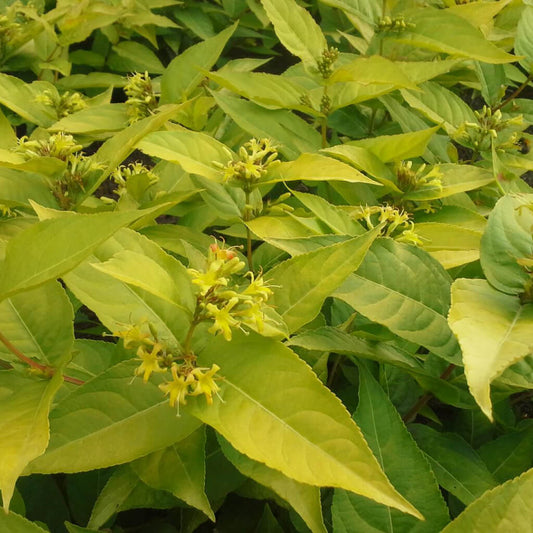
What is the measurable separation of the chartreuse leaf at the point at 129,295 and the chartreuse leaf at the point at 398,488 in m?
0.35

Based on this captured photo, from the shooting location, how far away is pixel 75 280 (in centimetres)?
91

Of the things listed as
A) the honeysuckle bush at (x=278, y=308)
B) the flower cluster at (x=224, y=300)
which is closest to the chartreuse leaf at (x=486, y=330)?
the honeysuckle bush at (x=278, y=308)

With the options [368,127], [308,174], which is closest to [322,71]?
[368,127]

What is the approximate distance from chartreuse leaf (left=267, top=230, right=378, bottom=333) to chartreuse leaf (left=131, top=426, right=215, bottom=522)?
262 mm

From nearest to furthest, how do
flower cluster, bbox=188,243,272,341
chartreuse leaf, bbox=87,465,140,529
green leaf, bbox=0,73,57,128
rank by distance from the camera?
1. flower cluster, bbox=188,243,272,341
2. chartreuse leaf, bbox=87,465,140,529
3. green leaf, bbox=0,73,57,128

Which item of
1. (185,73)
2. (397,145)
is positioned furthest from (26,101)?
(397,145)

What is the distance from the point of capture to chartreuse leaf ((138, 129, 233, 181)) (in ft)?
3.92

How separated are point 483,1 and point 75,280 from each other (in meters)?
1.65

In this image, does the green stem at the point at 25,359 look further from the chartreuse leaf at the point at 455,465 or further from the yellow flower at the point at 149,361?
the chartreuse leaf at the point at 455,465

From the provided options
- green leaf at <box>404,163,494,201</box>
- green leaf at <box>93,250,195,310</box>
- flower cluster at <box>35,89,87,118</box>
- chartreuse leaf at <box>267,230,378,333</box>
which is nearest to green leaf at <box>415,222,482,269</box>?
green leaf at <box>404,163,494,201</box>

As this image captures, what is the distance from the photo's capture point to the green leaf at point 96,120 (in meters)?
1.52

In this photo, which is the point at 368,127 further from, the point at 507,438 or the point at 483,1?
the point at 507,438

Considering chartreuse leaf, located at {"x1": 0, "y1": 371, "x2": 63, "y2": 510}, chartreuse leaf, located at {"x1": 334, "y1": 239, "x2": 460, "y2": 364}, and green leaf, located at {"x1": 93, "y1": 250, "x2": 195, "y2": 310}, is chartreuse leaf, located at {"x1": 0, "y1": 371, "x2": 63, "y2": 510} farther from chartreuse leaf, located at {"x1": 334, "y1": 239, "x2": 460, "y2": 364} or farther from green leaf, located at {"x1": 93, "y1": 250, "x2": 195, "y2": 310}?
chartreuse leaf, located at {"x1": 334, "y1": 239, "x2": 460, "y2": 364}

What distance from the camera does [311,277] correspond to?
91cm
